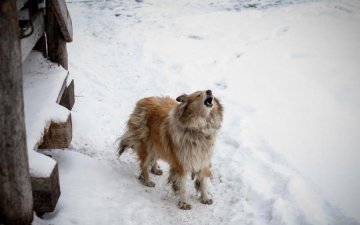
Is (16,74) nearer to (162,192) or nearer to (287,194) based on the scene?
(162,192)

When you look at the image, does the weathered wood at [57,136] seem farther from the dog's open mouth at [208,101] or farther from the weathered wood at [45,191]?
the dog's open mouth at [208,101]

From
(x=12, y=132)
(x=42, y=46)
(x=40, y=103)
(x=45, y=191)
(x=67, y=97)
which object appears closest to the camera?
(x=12, y=132)

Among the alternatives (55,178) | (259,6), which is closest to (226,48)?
(259,6)

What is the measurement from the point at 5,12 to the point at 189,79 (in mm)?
5192

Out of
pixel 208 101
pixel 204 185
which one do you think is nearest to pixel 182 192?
pixel 204 185

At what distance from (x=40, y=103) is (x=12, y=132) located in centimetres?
145

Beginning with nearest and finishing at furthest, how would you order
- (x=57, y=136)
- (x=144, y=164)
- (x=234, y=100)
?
(x=57, y=136) < (x=144, y=164) < (x=234, y=100)

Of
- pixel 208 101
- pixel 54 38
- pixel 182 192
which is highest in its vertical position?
pixel 54 38

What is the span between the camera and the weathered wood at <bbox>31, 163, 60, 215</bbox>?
3.26 m

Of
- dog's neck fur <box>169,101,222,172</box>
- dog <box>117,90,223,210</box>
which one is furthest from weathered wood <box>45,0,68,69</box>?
dog's neck fur <box>169,101,222,172</box>

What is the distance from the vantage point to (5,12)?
2.60m

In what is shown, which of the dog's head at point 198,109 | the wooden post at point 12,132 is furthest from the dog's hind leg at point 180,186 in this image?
the wooden post at point 12,132

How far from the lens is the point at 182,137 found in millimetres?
4566

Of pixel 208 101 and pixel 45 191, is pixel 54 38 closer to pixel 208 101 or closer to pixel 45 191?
pixel 208 101
